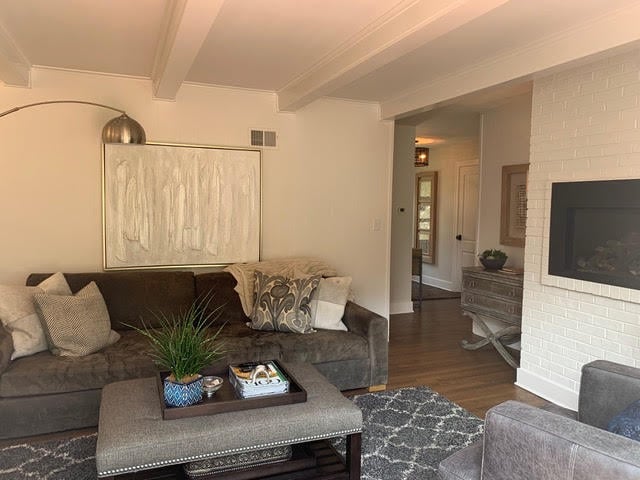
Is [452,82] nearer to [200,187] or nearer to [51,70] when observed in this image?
[200,187]

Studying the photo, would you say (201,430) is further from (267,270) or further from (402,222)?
(402,222)

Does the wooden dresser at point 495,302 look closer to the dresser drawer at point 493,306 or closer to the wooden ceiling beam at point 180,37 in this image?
the dresser drawer at point 493,306

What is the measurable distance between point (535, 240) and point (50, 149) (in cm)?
371

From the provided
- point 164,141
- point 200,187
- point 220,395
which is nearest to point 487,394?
point 220,395

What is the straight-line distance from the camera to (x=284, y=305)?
12.0ft

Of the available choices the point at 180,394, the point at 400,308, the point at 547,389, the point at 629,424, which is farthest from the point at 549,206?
the point at 400,308

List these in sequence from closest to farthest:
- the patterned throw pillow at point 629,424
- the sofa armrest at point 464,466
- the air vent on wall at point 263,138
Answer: the patterned throw pillow at point 629,424
the sofa armrest at point 464,466
the air vent on wall at point 263,138

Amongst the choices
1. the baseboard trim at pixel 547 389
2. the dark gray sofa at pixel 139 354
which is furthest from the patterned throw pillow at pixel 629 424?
the baseboard trim at pixel 547 389

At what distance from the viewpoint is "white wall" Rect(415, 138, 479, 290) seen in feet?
26.2

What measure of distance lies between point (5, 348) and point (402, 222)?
15.0 feet

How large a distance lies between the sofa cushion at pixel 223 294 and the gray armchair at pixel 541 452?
7.70 feet

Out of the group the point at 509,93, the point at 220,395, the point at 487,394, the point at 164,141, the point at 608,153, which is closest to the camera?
the point at 220,395

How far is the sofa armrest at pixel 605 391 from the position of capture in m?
2.04

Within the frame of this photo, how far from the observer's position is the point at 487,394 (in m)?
3.66
